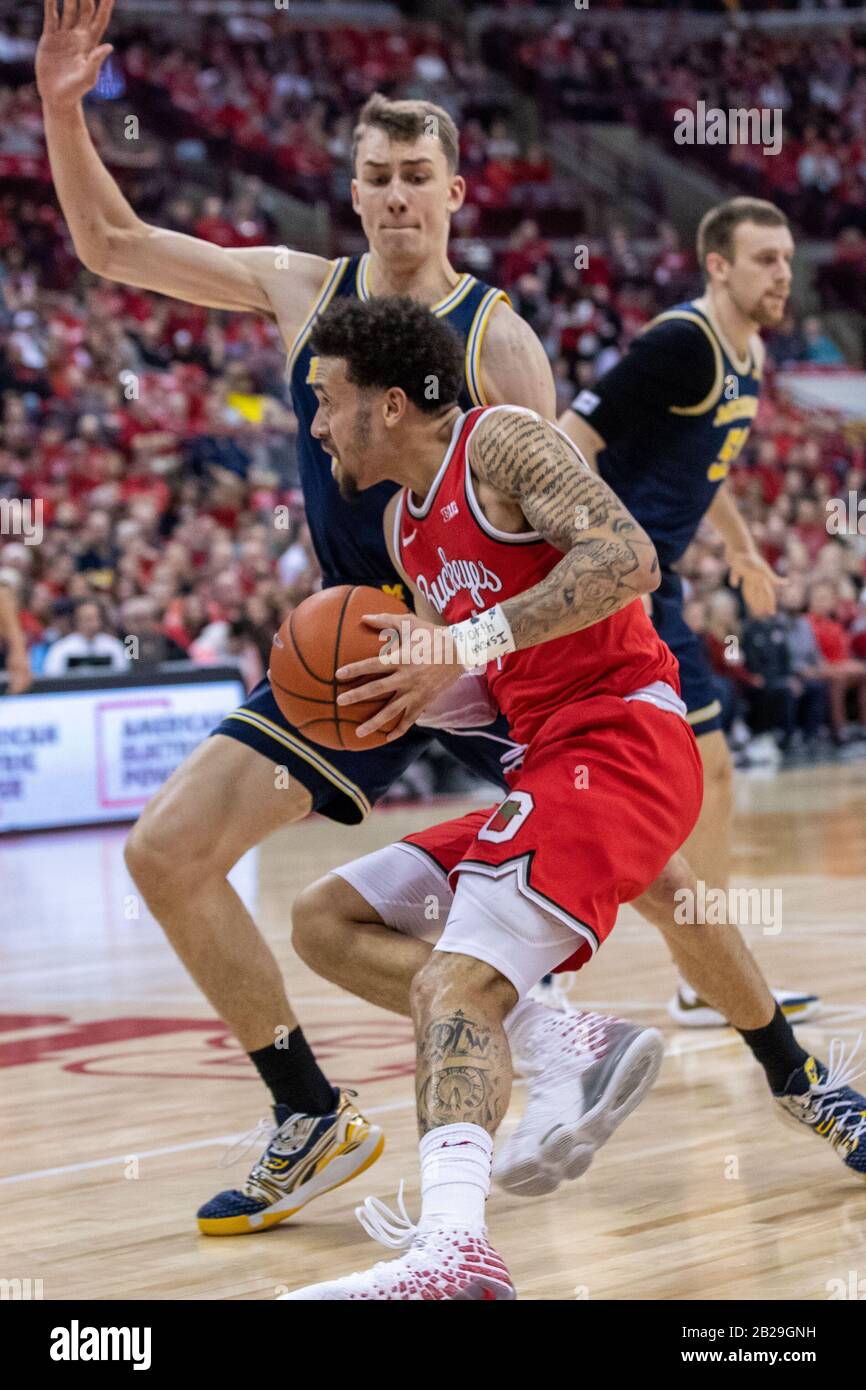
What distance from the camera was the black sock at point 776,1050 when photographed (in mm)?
4246

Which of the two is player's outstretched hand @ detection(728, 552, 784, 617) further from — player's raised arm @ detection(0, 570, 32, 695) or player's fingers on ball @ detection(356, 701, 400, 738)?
player's raised arm @ detection(0, 570, 32, 695)

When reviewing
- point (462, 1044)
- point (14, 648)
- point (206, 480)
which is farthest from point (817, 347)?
point (462, 1044)

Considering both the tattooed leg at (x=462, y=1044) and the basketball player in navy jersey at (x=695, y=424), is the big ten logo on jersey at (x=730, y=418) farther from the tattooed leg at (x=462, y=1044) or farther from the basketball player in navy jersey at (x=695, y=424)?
the tattooed leg at (x=462, y=1044)

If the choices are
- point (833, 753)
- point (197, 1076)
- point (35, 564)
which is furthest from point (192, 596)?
point (197, 1076)

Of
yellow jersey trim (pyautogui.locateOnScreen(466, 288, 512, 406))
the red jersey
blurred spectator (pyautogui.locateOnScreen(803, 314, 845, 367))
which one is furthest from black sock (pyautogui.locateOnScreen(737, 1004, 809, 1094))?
blurred spectator (pyautogui.locateOnScreen(803, 314, 845, 367))

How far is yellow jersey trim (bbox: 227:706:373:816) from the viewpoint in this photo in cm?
421

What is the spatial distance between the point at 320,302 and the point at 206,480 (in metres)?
11.4

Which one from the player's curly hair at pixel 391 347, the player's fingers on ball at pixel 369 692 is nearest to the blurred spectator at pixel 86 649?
the player's curly hair at pixel 391 347

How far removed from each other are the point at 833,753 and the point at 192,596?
5.71 meters

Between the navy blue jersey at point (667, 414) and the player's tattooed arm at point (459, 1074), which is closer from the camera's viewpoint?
the player's tattooed arm at point (459, 1074)

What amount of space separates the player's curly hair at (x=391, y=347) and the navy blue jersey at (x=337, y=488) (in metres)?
0.71
